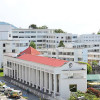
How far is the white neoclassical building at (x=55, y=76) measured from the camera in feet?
136

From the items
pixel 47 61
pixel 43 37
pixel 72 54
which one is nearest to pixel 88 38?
pixel 43 37

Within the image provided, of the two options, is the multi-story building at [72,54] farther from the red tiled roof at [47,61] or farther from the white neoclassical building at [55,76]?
the white neoclassical building at [55,76]

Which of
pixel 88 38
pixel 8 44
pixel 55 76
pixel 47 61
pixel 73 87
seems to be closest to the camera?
pixel 55 76

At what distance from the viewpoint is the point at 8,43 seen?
78625mm

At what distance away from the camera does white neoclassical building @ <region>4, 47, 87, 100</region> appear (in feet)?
136

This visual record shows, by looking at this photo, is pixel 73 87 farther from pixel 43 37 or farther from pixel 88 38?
pixel 88 38

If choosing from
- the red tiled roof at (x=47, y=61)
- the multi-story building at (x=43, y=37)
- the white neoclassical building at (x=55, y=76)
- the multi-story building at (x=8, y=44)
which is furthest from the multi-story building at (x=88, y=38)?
the white neoclassical building at (x=55, y=76)

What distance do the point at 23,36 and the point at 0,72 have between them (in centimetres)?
3620

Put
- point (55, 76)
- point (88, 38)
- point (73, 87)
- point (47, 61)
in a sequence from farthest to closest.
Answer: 1. point (88, 38)
2. point (47, 61)
3. point (73, 87)
4. point (55, 76)

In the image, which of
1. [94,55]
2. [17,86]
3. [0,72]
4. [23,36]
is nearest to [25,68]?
[17,86]

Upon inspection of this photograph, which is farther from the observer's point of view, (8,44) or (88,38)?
(88,38)

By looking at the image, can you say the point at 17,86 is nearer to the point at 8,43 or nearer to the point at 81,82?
the point at 81,82

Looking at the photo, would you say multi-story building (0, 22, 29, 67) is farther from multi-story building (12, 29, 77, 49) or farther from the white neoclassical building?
the white neoclassical building

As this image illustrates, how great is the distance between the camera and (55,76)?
41.4m
